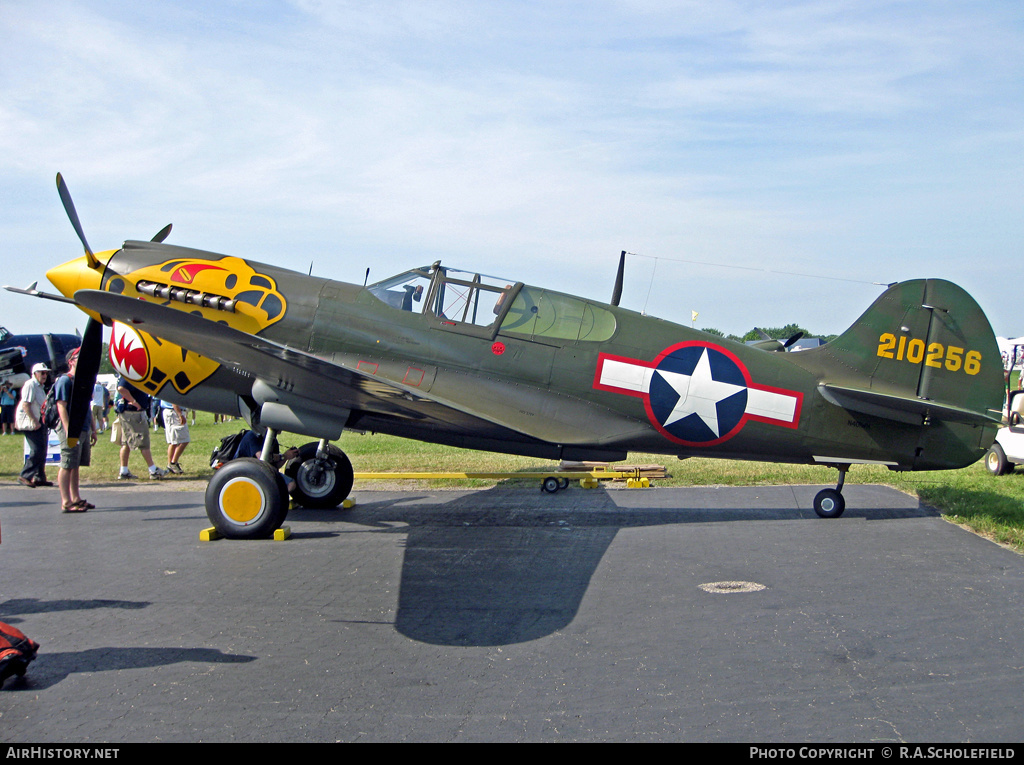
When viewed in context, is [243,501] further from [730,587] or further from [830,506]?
[830,506]

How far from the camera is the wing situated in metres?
5.35

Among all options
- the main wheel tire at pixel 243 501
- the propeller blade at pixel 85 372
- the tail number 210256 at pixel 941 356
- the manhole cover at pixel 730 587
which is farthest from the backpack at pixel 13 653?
the tail number 210256 at pixel 941 356

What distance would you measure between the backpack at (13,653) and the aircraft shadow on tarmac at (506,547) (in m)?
2.09

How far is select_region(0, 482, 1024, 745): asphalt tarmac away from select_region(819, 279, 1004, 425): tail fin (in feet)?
5.17

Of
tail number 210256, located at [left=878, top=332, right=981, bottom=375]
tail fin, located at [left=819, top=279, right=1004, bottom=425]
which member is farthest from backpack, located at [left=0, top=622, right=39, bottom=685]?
tail number 210256, located at [left=878, top=332, right=981, bottom=375]

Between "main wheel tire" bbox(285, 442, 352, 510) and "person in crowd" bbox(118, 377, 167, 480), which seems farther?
"person in crowd" bbox(118, 377, 167, 480)

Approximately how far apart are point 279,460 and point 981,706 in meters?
6.76

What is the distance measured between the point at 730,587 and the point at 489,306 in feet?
12.4

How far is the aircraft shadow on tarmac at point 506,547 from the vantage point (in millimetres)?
5043

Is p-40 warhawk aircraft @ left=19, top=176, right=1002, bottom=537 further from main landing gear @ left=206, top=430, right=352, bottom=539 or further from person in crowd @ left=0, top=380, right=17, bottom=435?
person in crowd @ left=0, top=380, right=17, bottom=435

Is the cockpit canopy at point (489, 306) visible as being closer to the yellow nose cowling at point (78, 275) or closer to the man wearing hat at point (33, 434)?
the yellow nose cowling at point (78, 275)
